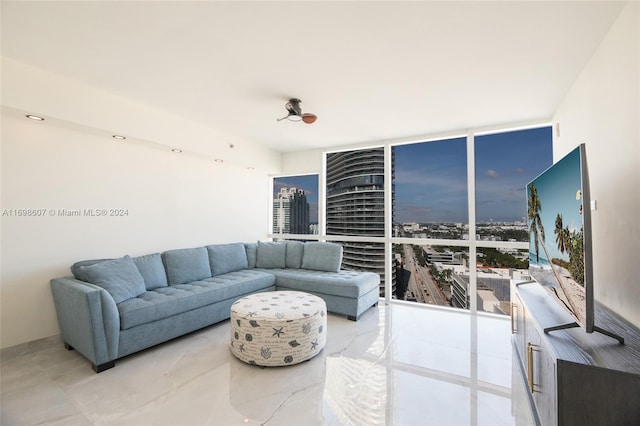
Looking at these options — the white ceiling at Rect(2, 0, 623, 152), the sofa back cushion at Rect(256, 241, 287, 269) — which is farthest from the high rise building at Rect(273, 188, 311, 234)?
the white ceiling at Rect(2, 0, 623, 152)

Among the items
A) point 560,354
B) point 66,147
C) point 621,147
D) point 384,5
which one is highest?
point 384,5

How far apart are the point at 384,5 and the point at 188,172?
3487 millimetres

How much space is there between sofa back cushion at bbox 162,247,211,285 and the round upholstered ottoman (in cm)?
121

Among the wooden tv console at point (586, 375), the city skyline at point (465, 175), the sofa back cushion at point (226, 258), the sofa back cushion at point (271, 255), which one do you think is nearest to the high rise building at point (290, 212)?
the sofa back cushion at point (271, 255)

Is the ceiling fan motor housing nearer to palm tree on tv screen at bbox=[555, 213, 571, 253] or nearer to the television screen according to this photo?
the television screen

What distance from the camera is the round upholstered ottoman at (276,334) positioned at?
248cm

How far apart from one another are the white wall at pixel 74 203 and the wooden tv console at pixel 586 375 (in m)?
4.01

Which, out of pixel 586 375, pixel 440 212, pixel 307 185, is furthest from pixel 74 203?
pixel 440 212

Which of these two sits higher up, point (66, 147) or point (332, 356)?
point (66, 147)

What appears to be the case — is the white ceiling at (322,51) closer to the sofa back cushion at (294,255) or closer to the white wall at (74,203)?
the white wall at (74,203)

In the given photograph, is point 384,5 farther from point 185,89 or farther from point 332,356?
point 332,356

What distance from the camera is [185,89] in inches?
113

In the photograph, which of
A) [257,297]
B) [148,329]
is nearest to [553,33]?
[257,297]

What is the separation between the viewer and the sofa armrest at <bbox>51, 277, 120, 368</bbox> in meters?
2.36
